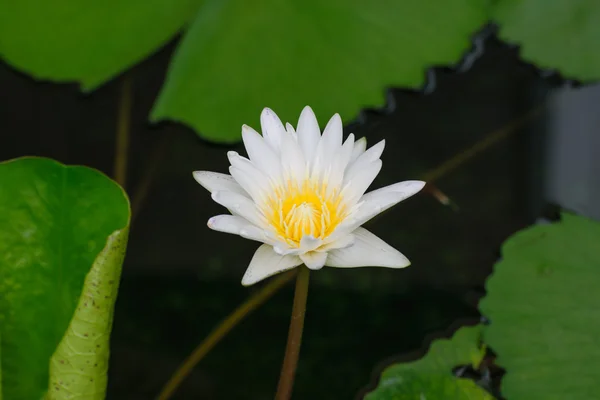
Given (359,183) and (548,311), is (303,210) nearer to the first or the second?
(359,183)

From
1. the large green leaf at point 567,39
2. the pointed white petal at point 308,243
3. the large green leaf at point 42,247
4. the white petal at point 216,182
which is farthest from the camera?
the large green leaf at point 567,39

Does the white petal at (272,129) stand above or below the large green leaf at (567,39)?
below

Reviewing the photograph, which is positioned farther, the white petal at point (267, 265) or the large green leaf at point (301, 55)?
the large green leaf at point (301, 55)

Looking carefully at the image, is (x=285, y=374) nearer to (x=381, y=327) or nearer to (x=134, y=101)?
(x=381, y=327)

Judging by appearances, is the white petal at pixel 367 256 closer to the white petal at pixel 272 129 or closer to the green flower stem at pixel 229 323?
the white petal at pixel 272 129

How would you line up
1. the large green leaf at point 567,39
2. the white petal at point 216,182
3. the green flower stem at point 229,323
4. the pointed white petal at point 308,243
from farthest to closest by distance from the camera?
1. the large green leaf at point 567,39
2. the green flower stem at point 229,323
3. the white petal at point 216,182
4. the pointed white petal at point 308,243

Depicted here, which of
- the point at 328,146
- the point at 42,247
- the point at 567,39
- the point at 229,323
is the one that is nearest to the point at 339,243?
the point at 328,146

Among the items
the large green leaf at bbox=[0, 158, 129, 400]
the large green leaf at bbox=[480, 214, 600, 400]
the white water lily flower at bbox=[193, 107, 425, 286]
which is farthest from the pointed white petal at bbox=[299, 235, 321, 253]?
the large green leaf at bbox=[480, 214, 600, 400]

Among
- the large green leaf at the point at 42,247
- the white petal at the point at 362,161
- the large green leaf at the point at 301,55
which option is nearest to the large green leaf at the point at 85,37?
the large green leaf at the point at 301,55
